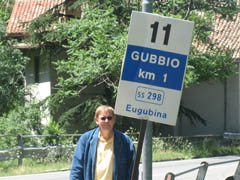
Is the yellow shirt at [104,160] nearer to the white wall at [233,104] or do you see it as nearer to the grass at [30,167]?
the grass at [30,167]

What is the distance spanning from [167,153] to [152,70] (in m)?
15.4

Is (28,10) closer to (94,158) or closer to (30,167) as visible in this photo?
(30,167)

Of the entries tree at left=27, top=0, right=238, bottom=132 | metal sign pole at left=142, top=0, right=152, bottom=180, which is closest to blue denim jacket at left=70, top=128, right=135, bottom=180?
metal sign pole at left=142, top=0, right=152, bottom=180

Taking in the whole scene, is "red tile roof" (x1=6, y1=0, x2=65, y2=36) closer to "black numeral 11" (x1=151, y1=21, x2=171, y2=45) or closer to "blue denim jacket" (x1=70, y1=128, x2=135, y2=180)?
"blue denim jacket" (x1=70, y1=128, x2=135, y2=180)

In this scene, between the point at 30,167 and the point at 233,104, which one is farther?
the point at 233,104

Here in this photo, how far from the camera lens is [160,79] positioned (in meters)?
4.75

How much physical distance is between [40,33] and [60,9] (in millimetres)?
1232

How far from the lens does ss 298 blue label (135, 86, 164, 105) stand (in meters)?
4.73

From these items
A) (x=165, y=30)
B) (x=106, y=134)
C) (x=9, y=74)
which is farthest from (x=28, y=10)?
(x=165, y=30)

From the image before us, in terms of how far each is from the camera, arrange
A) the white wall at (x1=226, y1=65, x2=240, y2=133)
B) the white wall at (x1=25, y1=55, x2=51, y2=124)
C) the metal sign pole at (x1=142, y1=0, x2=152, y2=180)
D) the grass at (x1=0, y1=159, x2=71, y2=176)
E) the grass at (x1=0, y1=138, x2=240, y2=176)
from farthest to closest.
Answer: the white wall at (x1=226, y1=65, x2=240, y2=133) → the white wall at (x1=25, y1=55, x2=51, y2=124) → the grass at (x1=0, y1=138, x2=240, y2=176) → the grass at (x1=0, y1=159, x2=71, y2=176) → the metal sign pole at (x1=142, y1=0, x2=152, y2=180)

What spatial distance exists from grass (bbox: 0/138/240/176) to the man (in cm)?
1074

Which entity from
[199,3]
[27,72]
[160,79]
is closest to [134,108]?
[160,79]

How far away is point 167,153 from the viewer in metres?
19.8

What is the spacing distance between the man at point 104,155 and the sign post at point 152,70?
0.99 ft
